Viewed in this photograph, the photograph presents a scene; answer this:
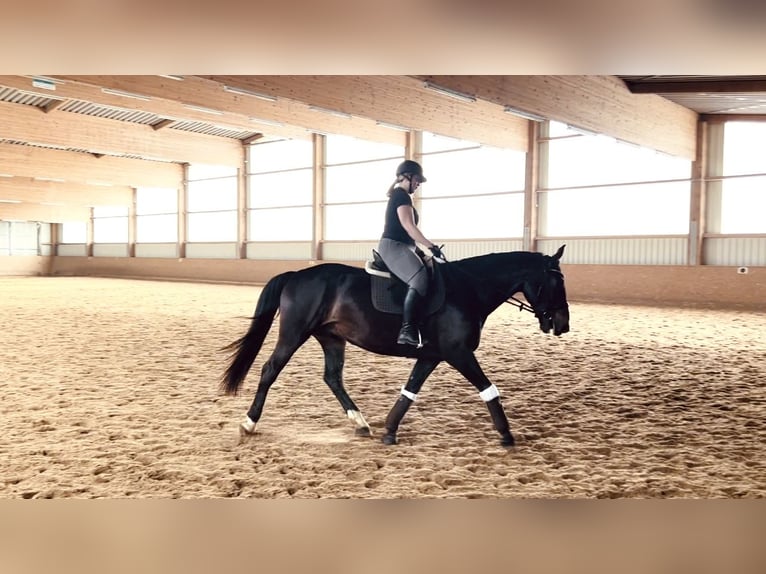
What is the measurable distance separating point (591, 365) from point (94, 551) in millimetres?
5871

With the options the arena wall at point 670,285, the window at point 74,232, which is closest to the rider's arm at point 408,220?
the arena wall at point 670,285

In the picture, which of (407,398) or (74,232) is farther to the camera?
(74,232)

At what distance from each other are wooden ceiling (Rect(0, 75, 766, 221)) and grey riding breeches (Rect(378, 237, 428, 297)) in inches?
258

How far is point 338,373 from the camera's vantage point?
4367 millimetres

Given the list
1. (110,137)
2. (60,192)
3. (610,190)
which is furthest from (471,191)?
(60,192)

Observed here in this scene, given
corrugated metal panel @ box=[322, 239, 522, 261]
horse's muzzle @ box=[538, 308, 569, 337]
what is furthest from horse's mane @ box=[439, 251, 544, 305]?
corrugated metal panel @ box=[322, 239, 522, 261]

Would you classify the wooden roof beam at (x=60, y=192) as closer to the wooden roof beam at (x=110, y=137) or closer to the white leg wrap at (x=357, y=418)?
the wooden roof beam at (x=110, y=137)

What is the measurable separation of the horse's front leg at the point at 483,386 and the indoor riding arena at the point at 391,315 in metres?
0.15

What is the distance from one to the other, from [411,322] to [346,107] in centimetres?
893

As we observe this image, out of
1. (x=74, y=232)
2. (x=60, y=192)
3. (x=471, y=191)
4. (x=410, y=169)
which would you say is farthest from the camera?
(x=74, y=232)

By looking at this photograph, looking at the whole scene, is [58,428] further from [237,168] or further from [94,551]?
[237,168]

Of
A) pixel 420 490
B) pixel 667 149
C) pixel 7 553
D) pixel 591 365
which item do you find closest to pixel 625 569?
pixel 420 490

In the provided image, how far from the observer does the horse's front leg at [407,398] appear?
13.2 ft

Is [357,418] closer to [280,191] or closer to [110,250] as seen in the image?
[280,191]
